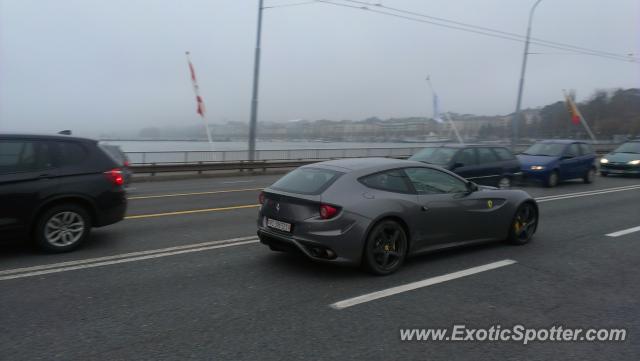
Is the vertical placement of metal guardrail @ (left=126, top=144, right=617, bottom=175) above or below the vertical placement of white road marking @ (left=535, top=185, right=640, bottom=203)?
below

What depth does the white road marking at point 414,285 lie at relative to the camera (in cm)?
485

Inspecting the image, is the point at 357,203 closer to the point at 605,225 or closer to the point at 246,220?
the point at 246,220

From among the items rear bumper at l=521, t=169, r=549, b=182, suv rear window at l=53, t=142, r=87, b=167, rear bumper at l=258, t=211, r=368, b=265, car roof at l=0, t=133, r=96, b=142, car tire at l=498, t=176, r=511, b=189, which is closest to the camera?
rear bumper at l=258, t=211, r=368, b=265

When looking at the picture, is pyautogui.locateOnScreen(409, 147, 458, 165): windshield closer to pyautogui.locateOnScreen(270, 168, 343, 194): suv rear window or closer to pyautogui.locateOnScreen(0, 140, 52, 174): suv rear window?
pyautogui.locateOnScreen(270, 168, 343, 194): suv rear window

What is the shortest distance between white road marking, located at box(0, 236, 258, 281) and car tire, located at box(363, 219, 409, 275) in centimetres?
240

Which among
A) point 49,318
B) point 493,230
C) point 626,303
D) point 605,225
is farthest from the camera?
point 605,225

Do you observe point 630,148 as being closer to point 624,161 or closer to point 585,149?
point 624,161

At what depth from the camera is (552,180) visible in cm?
1658

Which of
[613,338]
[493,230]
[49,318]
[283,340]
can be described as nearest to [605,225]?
[493,230]

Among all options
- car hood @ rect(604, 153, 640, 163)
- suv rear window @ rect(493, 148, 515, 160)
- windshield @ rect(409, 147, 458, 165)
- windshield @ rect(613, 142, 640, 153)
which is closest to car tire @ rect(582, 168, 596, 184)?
car hood @ rect(604, 153, 640, 163)

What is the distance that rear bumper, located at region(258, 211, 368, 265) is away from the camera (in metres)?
5.40

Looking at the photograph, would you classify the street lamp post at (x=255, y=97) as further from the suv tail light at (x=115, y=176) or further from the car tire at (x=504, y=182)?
the suv tail light at (x=115, y=176)

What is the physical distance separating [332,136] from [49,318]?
14175mm

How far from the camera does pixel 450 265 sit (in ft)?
20.5
